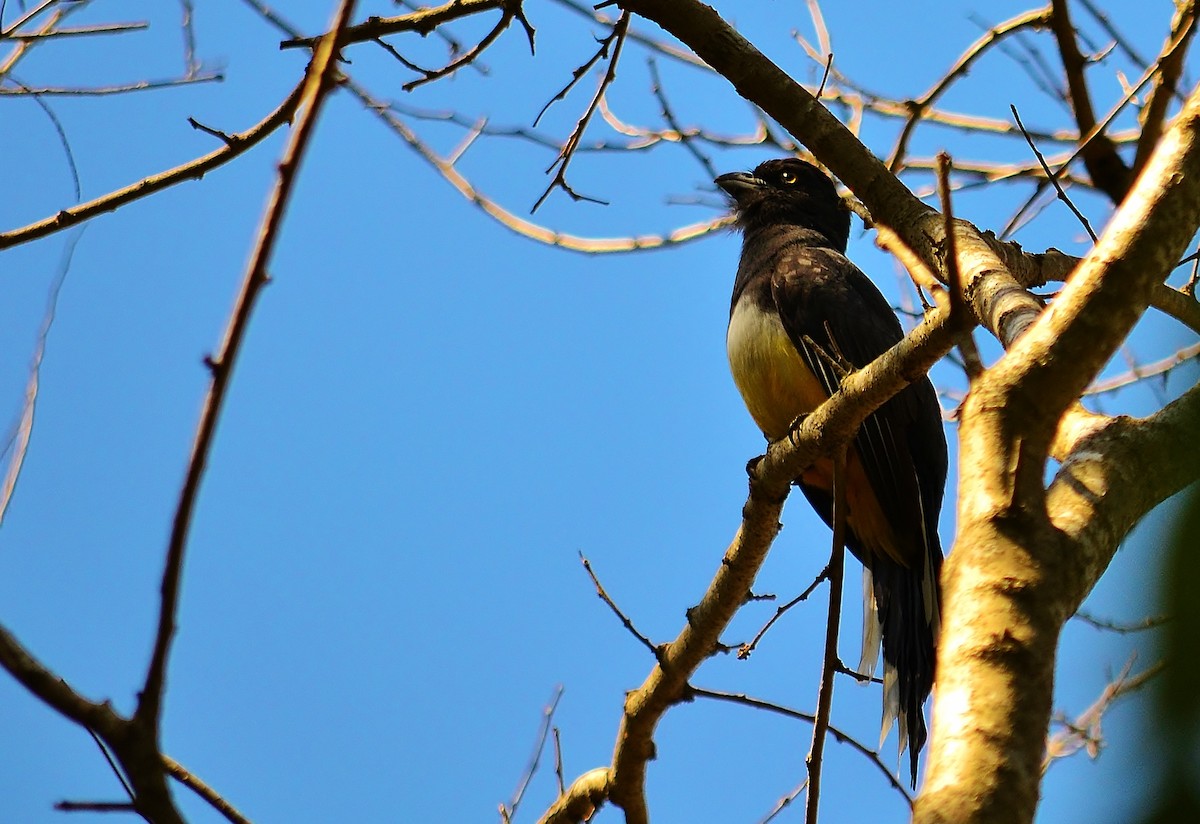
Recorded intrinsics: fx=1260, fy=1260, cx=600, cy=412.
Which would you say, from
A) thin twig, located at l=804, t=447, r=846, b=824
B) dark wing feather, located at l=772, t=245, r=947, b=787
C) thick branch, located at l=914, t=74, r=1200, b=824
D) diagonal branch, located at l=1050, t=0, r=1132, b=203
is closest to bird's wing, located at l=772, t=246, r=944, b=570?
dark wing feather, located at l=772, t=245, r=947, b=787

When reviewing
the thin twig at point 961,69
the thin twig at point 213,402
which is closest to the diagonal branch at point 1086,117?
the thin twig at point 961,69

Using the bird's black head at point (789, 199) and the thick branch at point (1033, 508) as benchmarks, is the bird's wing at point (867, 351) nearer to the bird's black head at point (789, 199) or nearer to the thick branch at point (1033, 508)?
the bird's black head at point (789, 199)

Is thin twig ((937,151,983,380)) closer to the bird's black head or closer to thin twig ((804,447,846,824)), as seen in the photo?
thin twig ((804,447,846,824))

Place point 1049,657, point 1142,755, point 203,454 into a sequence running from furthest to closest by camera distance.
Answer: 1. point 1049,657
2. point 203,454
3. point 1142,755

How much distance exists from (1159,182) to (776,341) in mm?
3129

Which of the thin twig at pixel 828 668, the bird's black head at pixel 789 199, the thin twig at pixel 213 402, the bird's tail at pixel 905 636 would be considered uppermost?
the bird's black head at pixel 789 199

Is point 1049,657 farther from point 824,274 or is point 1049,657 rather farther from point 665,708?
point 824,274

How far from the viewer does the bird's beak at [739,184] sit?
6.91 m

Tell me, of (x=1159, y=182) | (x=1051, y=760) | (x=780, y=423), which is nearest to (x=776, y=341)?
(x=780, y=423)

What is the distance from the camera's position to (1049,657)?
5.77ft

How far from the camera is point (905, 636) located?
502cm

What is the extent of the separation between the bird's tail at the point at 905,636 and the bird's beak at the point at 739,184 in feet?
7.80

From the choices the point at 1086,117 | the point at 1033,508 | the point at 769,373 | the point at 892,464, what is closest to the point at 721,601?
the point at 892,464

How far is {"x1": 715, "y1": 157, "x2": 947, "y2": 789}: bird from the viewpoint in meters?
5.00
